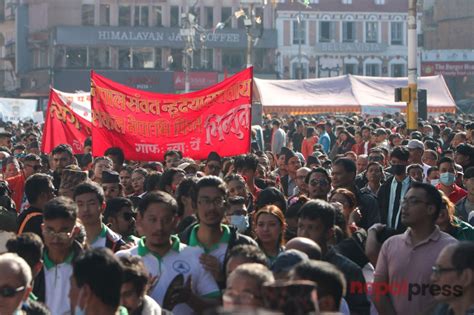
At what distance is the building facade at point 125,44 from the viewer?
69.9 m

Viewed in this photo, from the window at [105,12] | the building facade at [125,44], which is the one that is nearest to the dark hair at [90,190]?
the building facade at [125,44]

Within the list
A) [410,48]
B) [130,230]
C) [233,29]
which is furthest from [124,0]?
[130,230]

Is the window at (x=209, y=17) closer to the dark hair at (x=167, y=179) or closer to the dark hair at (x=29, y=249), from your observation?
the dark hair at (x=167, y=179)

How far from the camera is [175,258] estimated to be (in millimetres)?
6559

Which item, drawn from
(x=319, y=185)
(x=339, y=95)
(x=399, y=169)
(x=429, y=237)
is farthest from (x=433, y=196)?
(x=339, y=95)

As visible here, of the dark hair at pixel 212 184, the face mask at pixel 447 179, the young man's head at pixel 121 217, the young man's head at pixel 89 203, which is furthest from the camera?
the face mask at pixel 447 179

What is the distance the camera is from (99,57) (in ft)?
235

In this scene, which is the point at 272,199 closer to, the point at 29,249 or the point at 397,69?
the point at 29,249

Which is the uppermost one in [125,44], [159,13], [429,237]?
[159,13]

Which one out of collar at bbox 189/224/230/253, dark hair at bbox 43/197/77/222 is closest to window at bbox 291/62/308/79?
collar at bbox 189/224/230/253

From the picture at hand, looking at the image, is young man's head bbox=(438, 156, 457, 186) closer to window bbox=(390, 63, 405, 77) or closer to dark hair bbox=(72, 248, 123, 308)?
dark hair bbox=(72, 248, 123, 308)

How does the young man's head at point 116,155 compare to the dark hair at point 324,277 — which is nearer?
the dark hair at point 324,277

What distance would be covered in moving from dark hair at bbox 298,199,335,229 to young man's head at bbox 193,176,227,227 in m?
0.47

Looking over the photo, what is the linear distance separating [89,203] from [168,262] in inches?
52.7
